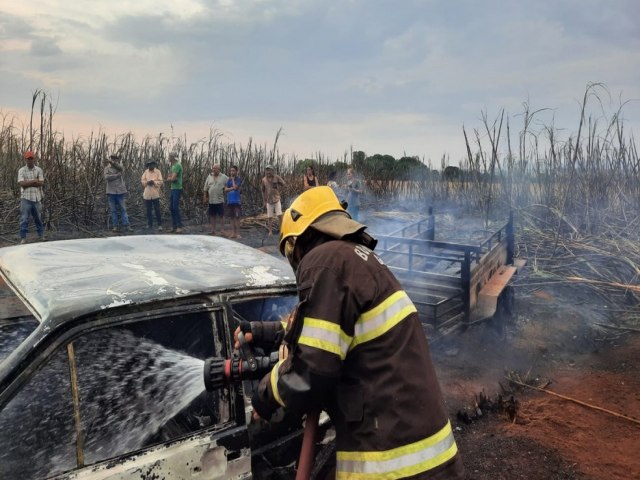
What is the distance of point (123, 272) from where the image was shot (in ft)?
7.12

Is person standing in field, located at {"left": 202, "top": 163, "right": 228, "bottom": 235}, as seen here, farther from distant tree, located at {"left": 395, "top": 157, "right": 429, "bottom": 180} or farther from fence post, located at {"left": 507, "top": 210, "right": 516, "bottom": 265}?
distant tree, located at {"left": 395, "top": 157, "right": 429, "bottom": 180}

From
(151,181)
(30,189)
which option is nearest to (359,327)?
(30,189)

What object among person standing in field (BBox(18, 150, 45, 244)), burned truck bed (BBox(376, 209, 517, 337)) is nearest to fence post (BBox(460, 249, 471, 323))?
burned truck bed (BBox(376, 209, 517, 337))

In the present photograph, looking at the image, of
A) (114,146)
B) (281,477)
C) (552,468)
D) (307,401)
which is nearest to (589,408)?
(552,468)

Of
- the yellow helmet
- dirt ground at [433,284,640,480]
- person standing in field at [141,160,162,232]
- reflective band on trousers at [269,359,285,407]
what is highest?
person standing in field at [141,160,162,232]

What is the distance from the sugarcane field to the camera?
1820 mm

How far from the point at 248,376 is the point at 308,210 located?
0.66 metres

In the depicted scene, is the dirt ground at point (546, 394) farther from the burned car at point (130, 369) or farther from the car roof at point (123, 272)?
the car roof at point (123, 272)

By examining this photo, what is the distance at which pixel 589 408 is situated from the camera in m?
4.39

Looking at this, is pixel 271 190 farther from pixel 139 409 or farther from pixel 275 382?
pixel 275 382

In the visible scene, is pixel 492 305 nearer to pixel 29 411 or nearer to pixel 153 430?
pixel 153 430

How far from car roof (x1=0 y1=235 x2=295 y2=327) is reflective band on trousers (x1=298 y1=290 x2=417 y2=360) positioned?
684mm

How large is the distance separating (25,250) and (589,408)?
471 cm

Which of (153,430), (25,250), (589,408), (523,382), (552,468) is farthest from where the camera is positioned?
(523,382)
